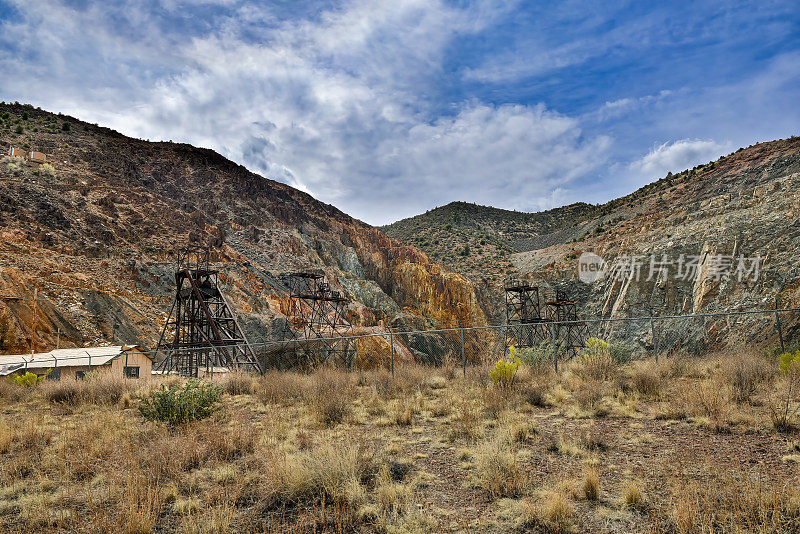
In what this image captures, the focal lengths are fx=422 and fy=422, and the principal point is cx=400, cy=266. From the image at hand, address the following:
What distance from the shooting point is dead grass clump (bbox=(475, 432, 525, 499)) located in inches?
222

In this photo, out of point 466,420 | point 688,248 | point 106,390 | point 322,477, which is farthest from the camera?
point 688,248

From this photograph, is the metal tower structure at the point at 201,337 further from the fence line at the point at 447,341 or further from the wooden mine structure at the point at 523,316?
the wooden mine structure at the point at 523,316

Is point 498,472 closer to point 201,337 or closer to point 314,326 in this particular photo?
point 201,337

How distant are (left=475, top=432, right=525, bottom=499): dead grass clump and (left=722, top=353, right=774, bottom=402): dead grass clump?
6.44 m

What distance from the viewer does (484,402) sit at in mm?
10883

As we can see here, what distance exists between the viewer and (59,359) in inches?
865

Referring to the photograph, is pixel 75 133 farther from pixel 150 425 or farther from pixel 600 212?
pixel 600 212

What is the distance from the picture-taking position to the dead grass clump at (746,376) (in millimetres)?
9727

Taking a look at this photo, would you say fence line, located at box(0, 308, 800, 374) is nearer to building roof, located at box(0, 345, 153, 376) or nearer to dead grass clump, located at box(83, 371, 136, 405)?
building roof, located at box(0, 345, 153, 376)

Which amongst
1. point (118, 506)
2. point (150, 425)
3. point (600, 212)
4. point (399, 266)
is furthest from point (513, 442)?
point (600, 212)

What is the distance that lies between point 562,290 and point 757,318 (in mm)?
25737

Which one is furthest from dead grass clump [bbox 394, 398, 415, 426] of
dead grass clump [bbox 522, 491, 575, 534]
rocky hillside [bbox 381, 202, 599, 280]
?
rocky hillside [bbox 381, 202, 599, 280]

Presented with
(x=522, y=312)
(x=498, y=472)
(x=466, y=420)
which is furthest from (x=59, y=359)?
(x=522, y=312)

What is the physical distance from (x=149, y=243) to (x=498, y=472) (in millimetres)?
40968
